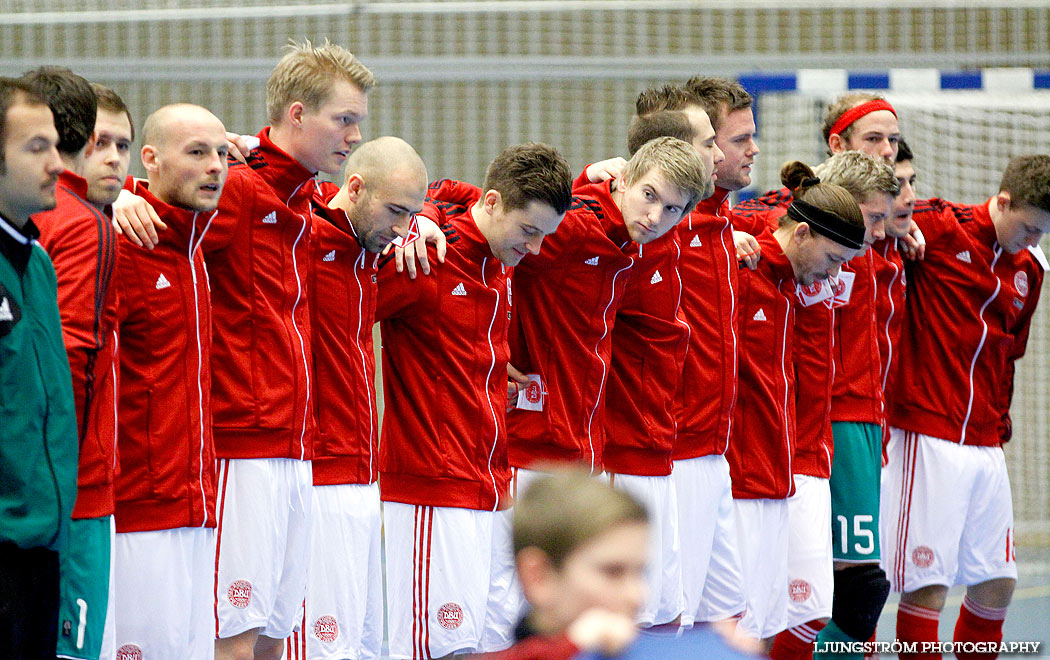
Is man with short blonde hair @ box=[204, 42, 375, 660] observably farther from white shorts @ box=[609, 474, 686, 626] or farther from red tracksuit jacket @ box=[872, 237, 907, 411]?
red tracksuit jacket @ box=[872, 237, 907, 411]

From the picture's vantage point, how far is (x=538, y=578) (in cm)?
228

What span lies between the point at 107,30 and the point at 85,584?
6301 mm

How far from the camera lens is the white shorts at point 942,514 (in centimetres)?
654

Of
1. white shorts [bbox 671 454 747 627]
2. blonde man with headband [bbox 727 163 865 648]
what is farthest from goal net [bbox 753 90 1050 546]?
white shorts [bbox 671 454 747 627]

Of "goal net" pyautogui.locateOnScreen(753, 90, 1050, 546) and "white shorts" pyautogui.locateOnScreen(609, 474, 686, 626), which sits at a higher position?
"goal net" pyautogui.locateOnScreen(753, 90, 1050, 546)

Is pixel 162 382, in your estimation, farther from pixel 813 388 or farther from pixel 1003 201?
pixel 1003 201

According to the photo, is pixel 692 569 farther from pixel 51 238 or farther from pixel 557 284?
pixel 51 238

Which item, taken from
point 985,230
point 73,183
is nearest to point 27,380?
point 73,183

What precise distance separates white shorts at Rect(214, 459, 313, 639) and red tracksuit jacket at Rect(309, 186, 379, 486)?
1.02ft

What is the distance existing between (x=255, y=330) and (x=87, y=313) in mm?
808

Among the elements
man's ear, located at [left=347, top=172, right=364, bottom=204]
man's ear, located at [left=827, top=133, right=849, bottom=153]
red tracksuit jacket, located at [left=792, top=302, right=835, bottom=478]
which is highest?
man's ear, located at [left=827, top=133, right=849, bottom=153]

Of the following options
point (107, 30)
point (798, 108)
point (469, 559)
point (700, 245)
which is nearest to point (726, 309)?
point (700, 245)

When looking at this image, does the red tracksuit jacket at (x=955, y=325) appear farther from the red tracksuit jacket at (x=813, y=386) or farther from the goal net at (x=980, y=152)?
the goal net at (x=980, y=152)

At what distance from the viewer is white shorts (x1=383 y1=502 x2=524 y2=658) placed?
4.71m
